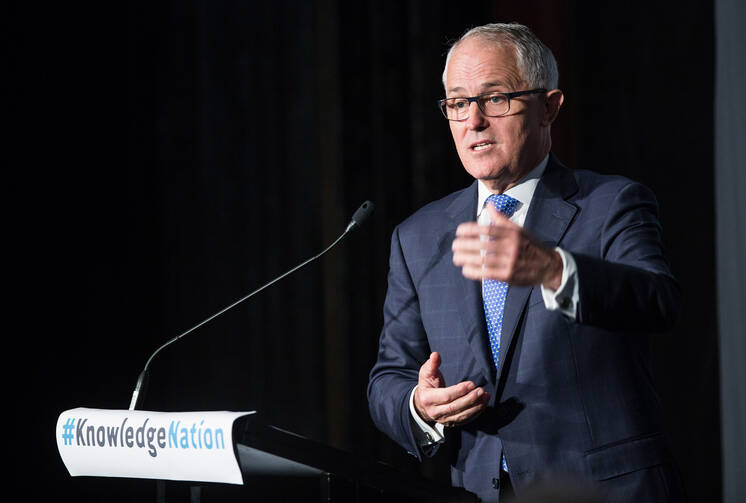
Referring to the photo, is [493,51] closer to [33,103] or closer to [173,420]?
[173,420]

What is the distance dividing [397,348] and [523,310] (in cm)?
38

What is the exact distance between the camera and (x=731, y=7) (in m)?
2.96

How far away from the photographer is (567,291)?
1352 mm

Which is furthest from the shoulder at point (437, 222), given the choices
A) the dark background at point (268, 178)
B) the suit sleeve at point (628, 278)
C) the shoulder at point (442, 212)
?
the dark background at point (268, 178)

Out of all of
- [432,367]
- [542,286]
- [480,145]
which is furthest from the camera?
[480,145]

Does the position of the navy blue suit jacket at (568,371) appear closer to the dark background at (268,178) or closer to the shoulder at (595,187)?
the shoulder at (595,187)

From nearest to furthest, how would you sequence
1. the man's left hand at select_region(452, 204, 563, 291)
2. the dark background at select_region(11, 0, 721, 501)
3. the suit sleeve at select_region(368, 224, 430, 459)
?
the man's left hand at select_region(452, 204, 563, 291) < the suit sleeve at select_region(368, 224, 430, 459) < the dark background at select_region(11, 0, 721, 501)

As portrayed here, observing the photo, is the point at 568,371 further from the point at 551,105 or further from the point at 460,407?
the point at 551,105

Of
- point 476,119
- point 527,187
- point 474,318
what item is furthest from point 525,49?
point 474,318

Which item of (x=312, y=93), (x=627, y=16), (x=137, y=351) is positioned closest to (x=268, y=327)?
(x=137, y=351)

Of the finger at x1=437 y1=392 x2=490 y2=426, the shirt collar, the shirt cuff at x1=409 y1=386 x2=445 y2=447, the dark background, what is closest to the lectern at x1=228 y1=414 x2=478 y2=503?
the finger at x1=437 y1=392 x2=490 y2=426

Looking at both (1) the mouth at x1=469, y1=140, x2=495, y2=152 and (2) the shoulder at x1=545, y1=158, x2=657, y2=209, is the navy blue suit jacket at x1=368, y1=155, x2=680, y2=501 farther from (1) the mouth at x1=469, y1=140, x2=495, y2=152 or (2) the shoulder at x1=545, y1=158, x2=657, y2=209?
(1) the mouth at x1=469, y1=140, x2=495, y2=152

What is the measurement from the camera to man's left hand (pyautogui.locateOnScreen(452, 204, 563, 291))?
1261 millimetres

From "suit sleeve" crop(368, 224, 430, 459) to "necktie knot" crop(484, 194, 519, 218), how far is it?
0.27 metres
